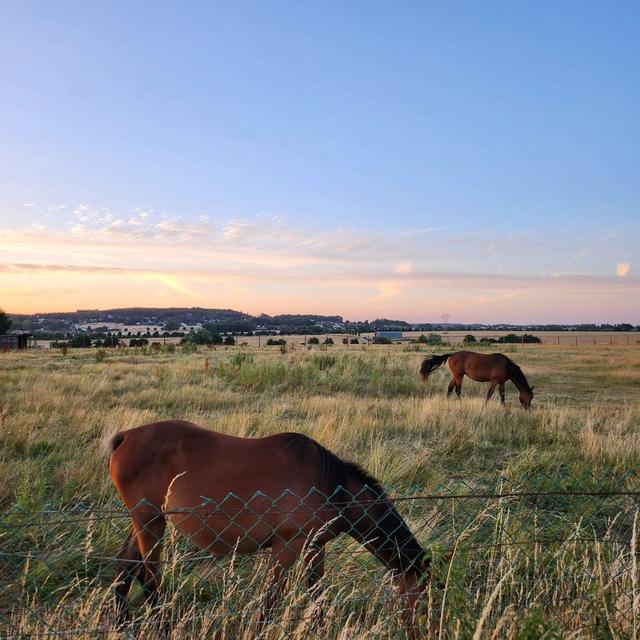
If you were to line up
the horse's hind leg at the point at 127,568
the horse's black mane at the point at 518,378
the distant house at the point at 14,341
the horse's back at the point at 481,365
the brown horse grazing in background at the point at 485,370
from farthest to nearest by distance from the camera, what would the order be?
the distant house at the point at 14,341 < the horse's back at the point at 481,365 < the brown horse grazing in background at the point at 485,370 < the horse's black mane at the point at 518,378 < the horse's hind leg at the point at 127,568

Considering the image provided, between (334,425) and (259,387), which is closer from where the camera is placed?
(334,425)

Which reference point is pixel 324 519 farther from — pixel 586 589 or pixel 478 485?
pixel 478 485

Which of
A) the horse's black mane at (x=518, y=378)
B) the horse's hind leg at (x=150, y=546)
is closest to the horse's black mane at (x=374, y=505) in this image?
the horse's hind leg at (x=150, y=546)

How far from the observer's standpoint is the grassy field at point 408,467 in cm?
322

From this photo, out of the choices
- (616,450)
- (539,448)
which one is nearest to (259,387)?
(539,448)

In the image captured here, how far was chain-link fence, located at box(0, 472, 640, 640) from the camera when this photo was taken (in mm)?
3049

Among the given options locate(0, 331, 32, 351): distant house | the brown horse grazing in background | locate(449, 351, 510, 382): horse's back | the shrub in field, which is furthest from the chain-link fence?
locate(0, 331, 32, 351): distant house

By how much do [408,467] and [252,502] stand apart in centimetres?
394

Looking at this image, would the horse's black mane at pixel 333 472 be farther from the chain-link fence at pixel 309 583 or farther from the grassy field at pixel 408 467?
the grassy field at pixel 408 467

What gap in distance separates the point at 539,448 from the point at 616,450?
1.37 meters

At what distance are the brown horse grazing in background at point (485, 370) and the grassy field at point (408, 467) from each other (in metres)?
1.04

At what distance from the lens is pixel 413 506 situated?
225 inches

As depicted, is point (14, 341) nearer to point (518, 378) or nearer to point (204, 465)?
point (518, 378)

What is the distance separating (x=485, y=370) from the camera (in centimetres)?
1719
